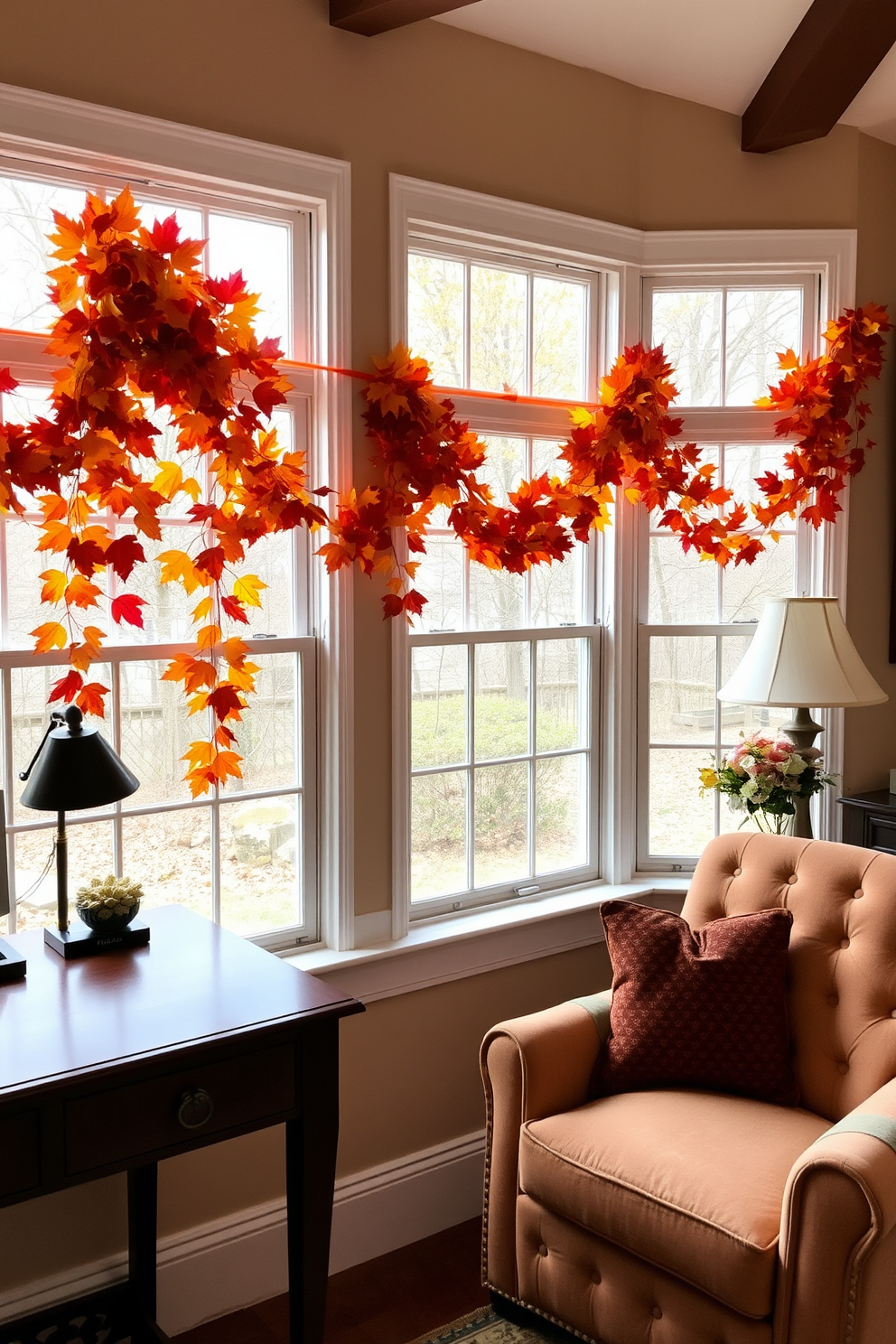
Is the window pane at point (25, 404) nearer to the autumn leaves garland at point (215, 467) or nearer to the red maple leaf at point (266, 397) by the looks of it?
the autumn leaves garland at point (215, 467)

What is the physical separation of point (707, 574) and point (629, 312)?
79cm

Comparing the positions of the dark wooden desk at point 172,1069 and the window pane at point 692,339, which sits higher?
the window pane at point 692,339

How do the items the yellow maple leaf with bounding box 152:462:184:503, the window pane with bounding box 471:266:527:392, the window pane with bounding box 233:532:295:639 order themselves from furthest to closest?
the window pane with bounding box 471:266:527:392
the window pane with bounding box 233:532:295:639
the yellow maple leaf with bounding box 152:462:184:503

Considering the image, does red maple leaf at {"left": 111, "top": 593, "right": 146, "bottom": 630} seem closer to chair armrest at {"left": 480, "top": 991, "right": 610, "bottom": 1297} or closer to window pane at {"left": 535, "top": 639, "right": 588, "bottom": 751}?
chair armrest at {"left": 480, "top": 991, "right": 610, "bottom": 1297}

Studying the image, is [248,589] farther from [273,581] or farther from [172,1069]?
[172,1069]

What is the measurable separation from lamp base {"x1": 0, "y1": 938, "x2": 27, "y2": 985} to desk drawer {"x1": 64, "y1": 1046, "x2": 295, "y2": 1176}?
38cm

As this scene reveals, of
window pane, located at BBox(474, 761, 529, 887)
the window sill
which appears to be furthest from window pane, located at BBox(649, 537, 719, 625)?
the window sill

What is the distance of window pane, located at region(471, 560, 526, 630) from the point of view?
9.92 feet

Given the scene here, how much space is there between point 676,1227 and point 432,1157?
103 cm

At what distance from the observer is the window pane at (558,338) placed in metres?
3.10

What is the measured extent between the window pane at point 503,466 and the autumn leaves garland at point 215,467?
0.07 m

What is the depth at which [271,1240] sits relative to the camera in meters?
2.60

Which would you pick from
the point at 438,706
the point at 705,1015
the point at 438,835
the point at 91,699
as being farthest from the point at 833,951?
the point at 91,699

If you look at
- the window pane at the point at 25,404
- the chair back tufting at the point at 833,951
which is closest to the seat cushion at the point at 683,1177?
the chair back tufting at the point at 833,951
